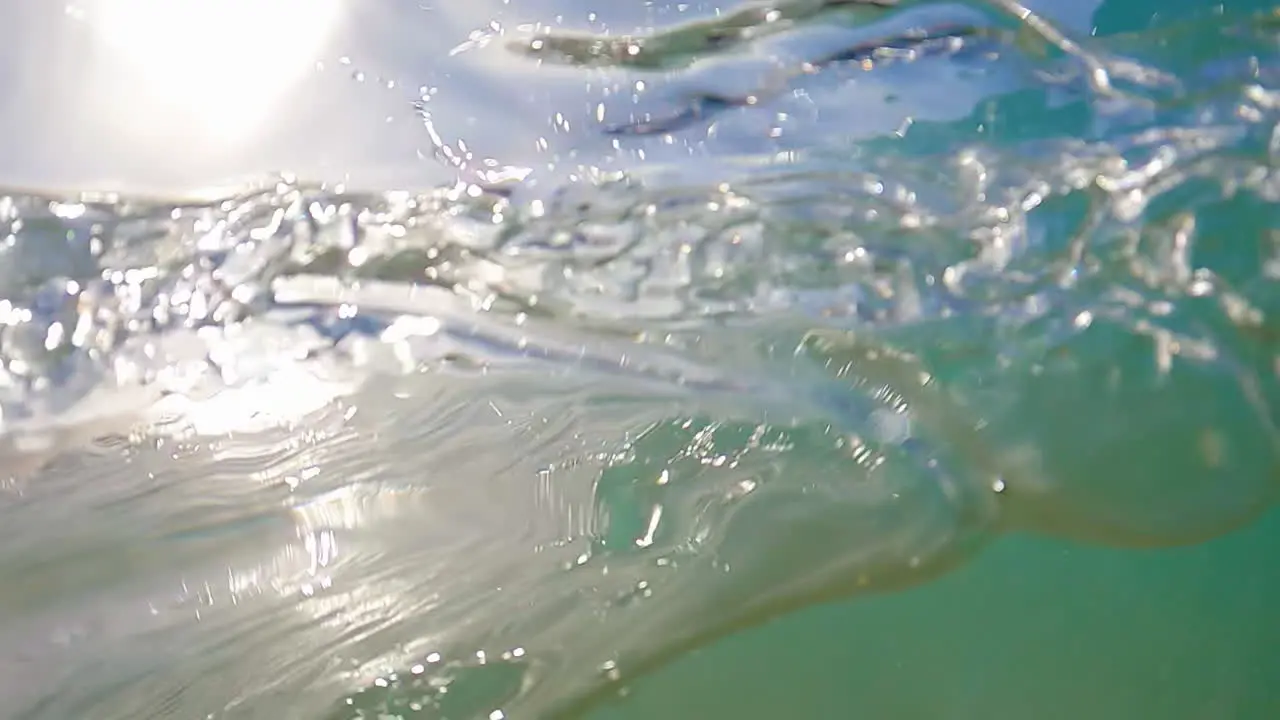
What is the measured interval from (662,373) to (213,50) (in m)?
0.51

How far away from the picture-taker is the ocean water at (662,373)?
69 cm

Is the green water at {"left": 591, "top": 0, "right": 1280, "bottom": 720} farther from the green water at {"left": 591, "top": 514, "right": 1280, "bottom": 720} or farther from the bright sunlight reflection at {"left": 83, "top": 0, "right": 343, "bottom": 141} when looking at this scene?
the bright sunlight reflection at {"left": 83, "top": 0, "right": 343, "bottom": 141}

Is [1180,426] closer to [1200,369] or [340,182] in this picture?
[1200,369]

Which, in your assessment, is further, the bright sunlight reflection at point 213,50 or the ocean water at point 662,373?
the bright sunlight reflection at point 213,50

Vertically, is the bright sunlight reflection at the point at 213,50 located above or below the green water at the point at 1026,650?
above

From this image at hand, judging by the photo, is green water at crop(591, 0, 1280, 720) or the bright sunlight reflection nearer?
green water at crop(591, 0, 1280, 720)

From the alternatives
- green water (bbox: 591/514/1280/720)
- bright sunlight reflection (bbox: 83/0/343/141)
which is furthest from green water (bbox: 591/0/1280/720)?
bright sunlight reflection (bbox: 83/0/343/141)

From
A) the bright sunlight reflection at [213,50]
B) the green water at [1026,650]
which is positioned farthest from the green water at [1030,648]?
the bright sunlight reflection at [213,50]

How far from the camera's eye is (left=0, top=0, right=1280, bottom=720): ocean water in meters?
0.69

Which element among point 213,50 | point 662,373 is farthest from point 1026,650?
point 213,50

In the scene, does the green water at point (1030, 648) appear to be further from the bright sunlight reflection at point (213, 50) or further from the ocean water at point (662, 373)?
the bright sunlight reflection at point (213, 50)

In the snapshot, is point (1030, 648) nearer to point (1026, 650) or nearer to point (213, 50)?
point (1026, 650)

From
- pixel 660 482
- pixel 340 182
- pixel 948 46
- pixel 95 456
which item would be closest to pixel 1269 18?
pixel 948 46

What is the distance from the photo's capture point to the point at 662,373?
2.66 feet
